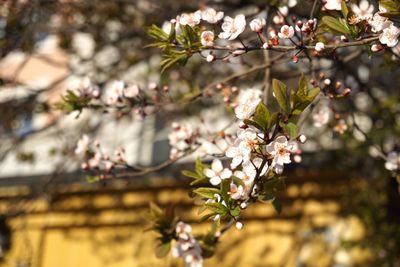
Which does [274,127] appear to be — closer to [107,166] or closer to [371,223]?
[107,166]

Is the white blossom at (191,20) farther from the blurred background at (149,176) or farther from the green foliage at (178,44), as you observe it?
the blurred background at (149,176)

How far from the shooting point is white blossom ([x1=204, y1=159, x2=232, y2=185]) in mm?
2861

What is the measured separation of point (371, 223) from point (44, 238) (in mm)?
4801

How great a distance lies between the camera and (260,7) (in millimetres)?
4285

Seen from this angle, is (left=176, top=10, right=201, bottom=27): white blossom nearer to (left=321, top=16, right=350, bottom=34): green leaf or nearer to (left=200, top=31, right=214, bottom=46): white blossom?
(left=200, top=31, right=214, bottom=46): white blossom

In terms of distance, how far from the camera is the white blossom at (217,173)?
113 inches

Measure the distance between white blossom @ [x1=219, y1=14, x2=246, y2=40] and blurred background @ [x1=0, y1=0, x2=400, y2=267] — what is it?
191 centimetres

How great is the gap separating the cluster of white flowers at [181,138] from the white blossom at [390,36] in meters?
1.60

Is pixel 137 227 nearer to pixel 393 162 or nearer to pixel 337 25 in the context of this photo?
pixel 393 162

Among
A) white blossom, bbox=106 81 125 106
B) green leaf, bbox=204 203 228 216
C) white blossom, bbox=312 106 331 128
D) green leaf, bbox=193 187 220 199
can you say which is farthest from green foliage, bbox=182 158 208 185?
white blossom, bbox=312 106 331 128

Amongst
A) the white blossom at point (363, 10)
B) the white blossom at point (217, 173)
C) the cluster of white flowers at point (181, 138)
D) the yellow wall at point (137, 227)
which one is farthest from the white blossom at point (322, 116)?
the yellow wall at point (137, 227)

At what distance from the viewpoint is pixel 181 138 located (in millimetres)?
3814

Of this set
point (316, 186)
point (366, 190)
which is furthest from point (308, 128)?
point (366, 190)

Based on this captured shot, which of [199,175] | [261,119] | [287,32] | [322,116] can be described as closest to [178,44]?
[287,32]
